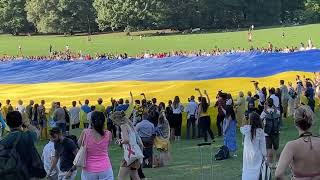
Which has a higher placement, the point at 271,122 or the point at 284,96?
the point at 284,96

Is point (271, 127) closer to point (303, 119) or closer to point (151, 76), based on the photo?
point (303, 119)

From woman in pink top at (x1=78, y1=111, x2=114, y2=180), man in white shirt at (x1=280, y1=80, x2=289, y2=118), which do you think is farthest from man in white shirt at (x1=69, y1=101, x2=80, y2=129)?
woman in pink top at (x1=78, y1=111, x2=114, y2=180)

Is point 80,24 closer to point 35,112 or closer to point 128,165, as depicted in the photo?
point 35,112

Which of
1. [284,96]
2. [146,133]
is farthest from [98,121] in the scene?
[284,96]

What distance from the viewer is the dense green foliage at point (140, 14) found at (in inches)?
3610

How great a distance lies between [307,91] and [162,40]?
186ft

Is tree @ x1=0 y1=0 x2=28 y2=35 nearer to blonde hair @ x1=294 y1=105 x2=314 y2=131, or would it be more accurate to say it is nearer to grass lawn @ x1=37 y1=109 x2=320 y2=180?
grass lawn @ x1=37 y1=109 x2=320 y2=180

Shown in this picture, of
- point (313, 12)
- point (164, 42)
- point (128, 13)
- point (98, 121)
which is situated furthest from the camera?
point (313, 12)

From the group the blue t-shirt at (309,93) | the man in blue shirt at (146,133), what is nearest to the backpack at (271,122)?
the man in blue shirt at (146,133)

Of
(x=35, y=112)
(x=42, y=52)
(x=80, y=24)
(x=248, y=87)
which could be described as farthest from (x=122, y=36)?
(x=35, y=112)

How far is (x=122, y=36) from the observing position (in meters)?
88.5

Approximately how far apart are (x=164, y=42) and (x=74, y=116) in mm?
53708

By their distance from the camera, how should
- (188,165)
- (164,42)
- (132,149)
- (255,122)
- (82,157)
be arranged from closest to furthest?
(82,157), (132,149), (255,122), (188,165), (164,42)

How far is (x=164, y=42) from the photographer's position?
7625 cm
